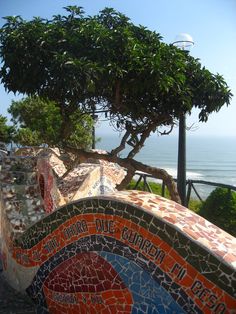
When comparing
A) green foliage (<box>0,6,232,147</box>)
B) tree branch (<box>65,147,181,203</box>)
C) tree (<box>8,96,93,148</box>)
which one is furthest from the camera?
tree (<box>8,96,93,148</box>)

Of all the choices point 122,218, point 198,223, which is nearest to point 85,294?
point 122,218

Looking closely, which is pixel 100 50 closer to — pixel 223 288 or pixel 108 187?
pixel 223 288

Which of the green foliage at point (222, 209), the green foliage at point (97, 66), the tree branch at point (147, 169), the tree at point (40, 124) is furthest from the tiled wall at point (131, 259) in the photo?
the tree at point (40, 124)

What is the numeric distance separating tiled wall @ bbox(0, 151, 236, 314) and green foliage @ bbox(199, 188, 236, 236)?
264 cm

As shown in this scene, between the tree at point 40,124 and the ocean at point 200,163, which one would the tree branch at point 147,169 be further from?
the tree at point 40,124

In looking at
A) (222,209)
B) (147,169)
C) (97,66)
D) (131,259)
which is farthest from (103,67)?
(222,209)

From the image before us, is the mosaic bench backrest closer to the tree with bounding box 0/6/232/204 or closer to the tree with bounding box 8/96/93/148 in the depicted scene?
the tree with bounding box 0/6/232/204

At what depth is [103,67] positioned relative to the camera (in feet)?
12.9

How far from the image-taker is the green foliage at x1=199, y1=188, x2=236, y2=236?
542cm

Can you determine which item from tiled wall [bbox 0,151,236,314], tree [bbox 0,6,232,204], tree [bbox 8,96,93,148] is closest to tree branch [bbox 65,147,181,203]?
tree [bbox 0,6,232,204]

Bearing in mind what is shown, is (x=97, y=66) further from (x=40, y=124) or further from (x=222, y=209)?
(x=40, y=124)

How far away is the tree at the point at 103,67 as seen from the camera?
12.7ft

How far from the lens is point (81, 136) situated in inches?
546

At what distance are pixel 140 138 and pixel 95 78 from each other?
154 cm
